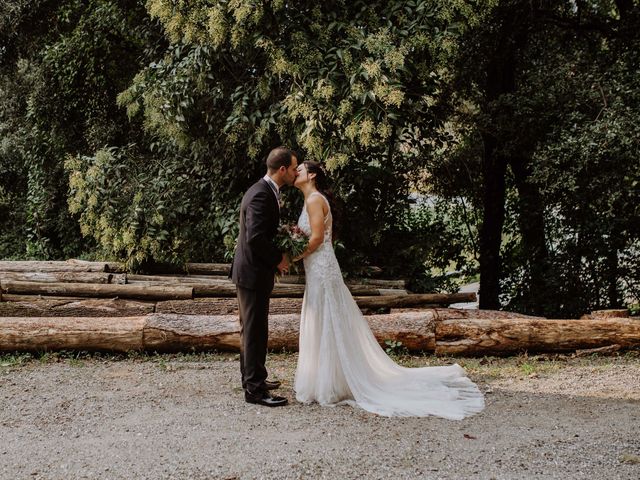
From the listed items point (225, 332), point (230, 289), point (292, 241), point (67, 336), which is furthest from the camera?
point (230, 289)

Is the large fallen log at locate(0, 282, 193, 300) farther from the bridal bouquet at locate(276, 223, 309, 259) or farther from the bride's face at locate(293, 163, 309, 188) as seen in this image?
the bride's face at locate(293, 163, 309, 188)

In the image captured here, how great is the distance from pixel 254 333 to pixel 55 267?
17.3ft

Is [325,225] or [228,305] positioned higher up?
[325,225]

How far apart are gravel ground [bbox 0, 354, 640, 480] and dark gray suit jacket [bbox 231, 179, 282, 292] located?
1.11 m

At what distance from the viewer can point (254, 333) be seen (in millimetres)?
5922

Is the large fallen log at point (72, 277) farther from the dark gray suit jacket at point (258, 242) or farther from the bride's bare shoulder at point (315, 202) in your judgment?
the bride's bare shoulder at point (315, 202)

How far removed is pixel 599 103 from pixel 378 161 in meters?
3.19

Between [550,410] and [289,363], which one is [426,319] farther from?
[550,410]

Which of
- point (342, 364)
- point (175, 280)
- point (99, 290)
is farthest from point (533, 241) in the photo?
point (99, 290)

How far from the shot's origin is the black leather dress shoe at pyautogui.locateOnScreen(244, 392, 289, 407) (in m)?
5.95

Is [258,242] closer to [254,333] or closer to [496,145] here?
[254,333]

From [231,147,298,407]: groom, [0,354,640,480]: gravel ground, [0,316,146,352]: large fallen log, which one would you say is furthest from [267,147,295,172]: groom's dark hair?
[0,316,146,352]: large fallen log

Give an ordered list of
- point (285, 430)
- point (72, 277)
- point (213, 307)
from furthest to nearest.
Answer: point (72, 277) → point (213, 307) → point (285, 430)

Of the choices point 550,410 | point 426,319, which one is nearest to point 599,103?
point 426,319
